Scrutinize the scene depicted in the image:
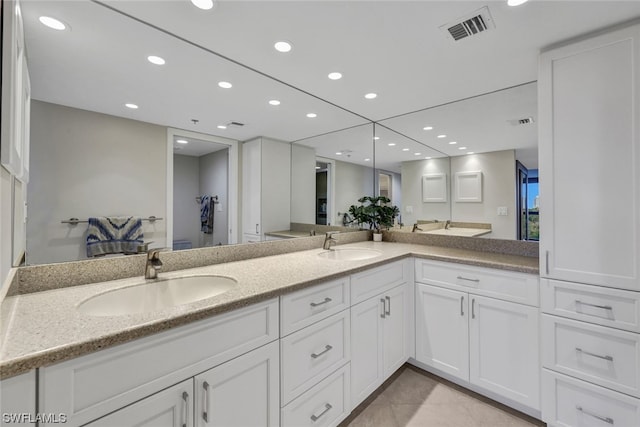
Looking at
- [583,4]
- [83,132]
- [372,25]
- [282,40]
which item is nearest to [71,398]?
[83,132]

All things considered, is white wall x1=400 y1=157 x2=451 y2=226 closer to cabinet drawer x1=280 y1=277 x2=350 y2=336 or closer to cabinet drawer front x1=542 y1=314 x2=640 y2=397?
cabinet drawer front x1=542 y1=314 x2=640 y2=397

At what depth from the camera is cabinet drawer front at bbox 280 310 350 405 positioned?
1.25 m

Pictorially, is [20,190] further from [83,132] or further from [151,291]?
[151,291]

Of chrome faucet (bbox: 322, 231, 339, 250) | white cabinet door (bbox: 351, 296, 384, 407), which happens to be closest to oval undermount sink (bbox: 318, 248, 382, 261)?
chrome faucet (bbox: 322, 231, 339, 250)

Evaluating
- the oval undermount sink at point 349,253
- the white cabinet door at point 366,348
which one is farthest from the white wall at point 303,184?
the white cabinet door at point 366,348

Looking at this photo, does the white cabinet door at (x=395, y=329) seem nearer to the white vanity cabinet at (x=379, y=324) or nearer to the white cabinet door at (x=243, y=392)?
the white vanity cabinet at (x=379, y=324)

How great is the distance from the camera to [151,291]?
129 centimetres

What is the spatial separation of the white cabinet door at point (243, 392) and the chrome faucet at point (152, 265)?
24.8 inches

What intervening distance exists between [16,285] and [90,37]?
117 cm

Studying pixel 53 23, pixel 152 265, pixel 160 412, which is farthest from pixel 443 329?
pixel 53 23

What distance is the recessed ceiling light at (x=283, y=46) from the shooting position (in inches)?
60.3

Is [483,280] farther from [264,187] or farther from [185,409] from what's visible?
[185,409]

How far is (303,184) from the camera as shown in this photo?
97.5 inches

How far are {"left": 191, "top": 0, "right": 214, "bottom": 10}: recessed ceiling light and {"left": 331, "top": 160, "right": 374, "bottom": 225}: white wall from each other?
1.69 metres
